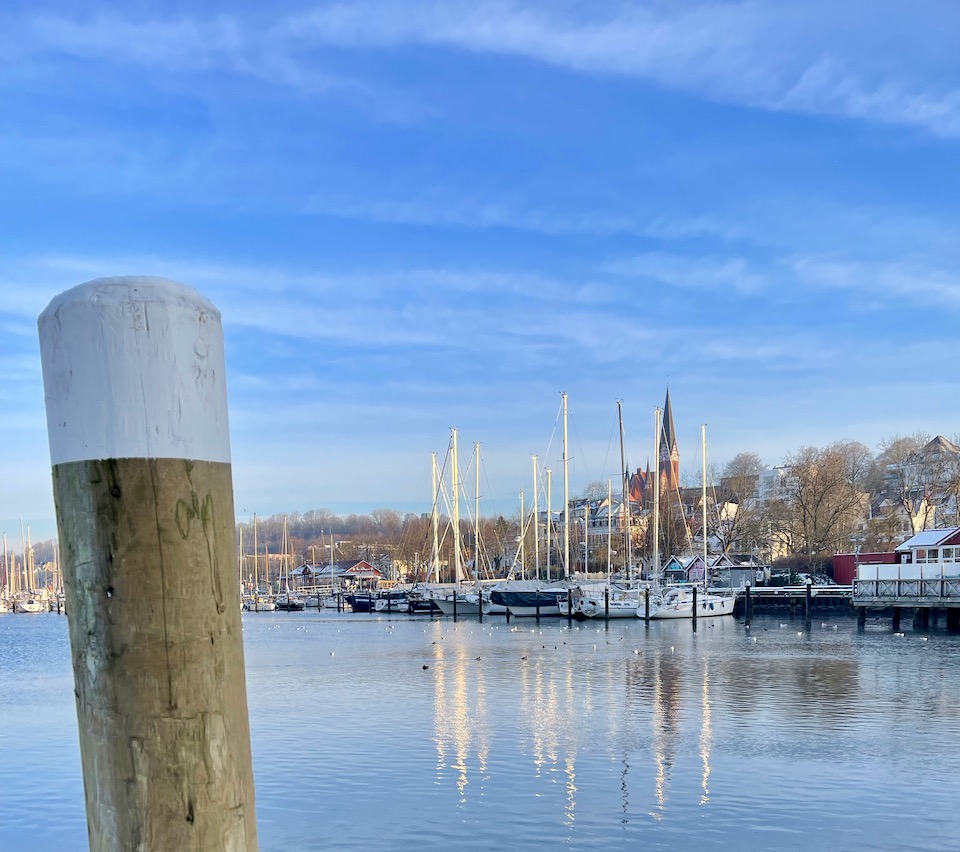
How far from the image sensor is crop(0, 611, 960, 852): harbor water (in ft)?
53.7

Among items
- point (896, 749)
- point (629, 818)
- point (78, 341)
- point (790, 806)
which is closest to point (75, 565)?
point (78, 341)

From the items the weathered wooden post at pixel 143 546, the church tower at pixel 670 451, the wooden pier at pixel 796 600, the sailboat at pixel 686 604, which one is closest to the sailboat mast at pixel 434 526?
the sailboat at pixel 686 604

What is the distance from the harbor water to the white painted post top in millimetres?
14250

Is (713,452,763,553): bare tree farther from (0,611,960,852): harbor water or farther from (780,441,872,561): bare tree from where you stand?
(0,611,960,852): harbor water

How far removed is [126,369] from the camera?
267 cm

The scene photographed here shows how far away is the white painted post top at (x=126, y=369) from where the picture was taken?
2.67m

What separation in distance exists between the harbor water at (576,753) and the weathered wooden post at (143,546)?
13770mm

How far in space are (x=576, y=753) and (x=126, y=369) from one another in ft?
70.0

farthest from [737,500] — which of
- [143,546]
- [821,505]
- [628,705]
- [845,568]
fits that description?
[143,546]

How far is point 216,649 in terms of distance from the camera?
Answer: 285cm

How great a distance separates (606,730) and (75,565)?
24.4 meters

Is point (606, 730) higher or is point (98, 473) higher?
point (98, 473)

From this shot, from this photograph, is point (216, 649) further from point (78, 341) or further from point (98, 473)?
point (78, 341)

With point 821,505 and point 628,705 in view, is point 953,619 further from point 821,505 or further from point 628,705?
point 821,505
